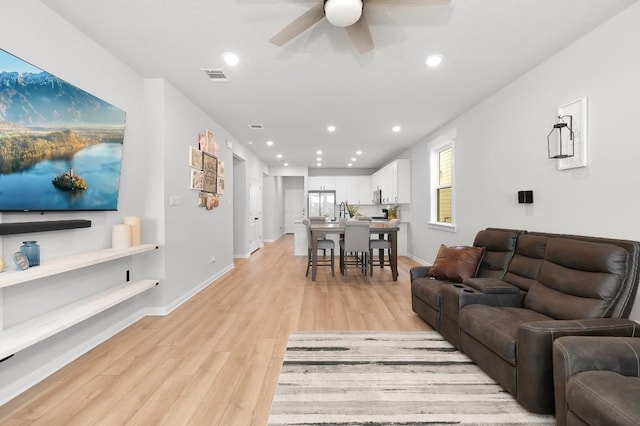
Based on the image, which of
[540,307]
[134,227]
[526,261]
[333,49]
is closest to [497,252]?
[526,261]

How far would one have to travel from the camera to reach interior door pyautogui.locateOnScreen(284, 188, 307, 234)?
41.6 ft

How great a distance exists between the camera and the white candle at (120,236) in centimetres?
284

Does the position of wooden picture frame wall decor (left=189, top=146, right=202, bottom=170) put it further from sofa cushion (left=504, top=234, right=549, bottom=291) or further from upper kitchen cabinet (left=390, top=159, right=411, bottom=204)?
upper kitchen cabinet (left=390, top=159, right=411, bottom=204)

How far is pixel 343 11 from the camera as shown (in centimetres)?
193

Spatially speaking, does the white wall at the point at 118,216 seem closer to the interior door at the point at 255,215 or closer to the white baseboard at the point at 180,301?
the white baseboard at the point at 180,301

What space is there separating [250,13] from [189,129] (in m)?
2.21

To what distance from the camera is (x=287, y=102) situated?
13.6ft

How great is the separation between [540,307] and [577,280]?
0.31 m

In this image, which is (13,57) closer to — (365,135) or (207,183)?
(207,183)

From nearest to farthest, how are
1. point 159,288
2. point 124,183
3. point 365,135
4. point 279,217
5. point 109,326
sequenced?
point 109,326, point 124,183, point 159,288, point 365,135, point 279,217

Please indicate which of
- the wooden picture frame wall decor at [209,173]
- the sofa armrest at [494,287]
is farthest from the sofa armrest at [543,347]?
the wooden picture frame wall decor at [209,173]

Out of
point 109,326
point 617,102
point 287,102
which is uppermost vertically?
point 287,102

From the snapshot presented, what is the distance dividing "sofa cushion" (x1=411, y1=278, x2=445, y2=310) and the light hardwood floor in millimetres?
313

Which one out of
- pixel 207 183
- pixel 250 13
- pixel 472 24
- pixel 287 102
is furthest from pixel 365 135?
pixel 250 13
